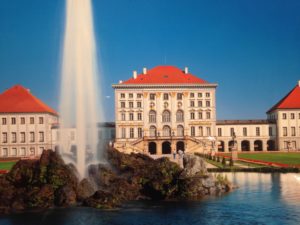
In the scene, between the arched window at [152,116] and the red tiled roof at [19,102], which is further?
the arched window at [152,116]

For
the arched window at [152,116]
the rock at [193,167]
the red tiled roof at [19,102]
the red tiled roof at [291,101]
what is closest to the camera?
the rock at [193,167]

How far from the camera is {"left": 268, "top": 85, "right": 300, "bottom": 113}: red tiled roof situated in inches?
3430

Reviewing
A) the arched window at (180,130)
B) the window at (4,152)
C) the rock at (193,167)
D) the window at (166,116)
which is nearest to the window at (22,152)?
the window at (4,152)

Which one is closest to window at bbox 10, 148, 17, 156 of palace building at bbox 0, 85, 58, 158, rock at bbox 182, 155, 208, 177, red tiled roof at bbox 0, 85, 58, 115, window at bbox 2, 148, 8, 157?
palace building at bbox 0, 85, 58, 158

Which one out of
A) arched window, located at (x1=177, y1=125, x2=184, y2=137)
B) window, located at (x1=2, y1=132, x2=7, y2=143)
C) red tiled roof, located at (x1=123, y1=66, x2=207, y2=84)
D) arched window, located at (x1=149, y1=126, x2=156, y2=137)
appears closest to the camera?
window, located at (x1=2, y1=132, x2=7, y2=143)

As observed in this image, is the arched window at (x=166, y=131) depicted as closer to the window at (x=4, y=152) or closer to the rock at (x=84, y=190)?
the window at (x=4, y=152)

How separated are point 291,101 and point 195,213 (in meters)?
70.5

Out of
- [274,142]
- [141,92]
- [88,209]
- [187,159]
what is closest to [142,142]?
[141,92]

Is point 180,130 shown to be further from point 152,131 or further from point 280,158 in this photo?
point 280,158

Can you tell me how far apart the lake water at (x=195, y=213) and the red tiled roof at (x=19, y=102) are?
205 ft

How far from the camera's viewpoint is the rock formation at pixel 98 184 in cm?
2573

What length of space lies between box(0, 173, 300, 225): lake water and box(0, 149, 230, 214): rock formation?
1.51m

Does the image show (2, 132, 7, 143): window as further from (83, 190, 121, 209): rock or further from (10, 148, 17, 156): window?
(83, 190, 121, 209): rock

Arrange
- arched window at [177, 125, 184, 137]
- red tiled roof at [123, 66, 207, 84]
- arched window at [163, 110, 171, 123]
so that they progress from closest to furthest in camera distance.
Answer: red tiled roof at [123, 66, 207, 84]
arched window at [177, 125, 184, 137]
arched window at [163, 110, 171, 123]
